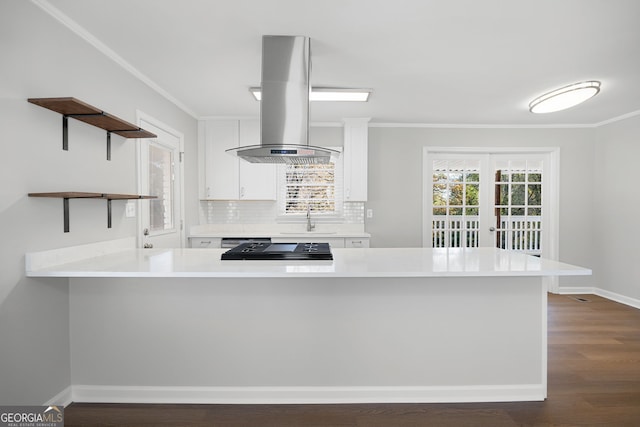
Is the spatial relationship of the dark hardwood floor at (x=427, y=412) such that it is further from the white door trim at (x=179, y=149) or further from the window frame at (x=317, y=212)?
the window frame at (x=317, y=212)

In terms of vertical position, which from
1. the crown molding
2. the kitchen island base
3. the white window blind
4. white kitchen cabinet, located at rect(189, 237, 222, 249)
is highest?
the crown molding

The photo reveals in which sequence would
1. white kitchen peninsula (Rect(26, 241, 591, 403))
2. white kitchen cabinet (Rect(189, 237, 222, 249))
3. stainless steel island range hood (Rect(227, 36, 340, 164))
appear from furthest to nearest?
white kitchen cabinet (Rect(189, 237, 222, 249)) → stainless steel island range hood (Rect(227, 36, 340, 164)) → white kitchen peninsula (Rect(26, 241, 591, 403))

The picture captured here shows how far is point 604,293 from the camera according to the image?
4.54 metres

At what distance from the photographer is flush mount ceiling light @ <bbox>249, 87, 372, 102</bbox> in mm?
3207

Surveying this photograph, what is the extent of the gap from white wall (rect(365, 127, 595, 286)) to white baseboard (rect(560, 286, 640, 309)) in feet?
0.50

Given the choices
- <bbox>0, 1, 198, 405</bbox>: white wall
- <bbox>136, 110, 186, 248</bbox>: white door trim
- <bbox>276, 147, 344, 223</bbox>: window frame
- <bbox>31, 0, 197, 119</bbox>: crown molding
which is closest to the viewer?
<bbox>0, 1, 198, 405</bbox>: white wall

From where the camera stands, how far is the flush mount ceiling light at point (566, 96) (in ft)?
10.0

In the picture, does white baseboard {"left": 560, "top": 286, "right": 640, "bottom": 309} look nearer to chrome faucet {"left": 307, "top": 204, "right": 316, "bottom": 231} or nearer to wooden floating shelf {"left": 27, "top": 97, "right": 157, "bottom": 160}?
chrome faucet {"left": 307, "top": 204, "right": 316, "bottom": 231}

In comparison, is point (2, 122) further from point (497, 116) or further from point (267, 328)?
point (497, 116)

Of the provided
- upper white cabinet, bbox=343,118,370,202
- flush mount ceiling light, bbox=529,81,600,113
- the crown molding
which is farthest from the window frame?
flush mount ceiling light, bbox=529,81,600,113

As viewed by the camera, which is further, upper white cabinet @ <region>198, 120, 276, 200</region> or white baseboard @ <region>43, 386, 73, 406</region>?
upper white cabinet @ <region>198, 120, 276, 200</region>

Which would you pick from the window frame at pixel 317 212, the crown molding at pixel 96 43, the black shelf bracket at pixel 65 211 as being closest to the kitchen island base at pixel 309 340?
the black shelf bracket at pixel 65 211

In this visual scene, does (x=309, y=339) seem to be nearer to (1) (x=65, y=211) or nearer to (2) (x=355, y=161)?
(1) (x=65, y=211)

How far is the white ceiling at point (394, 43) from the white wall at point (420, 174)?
3.14 feet
